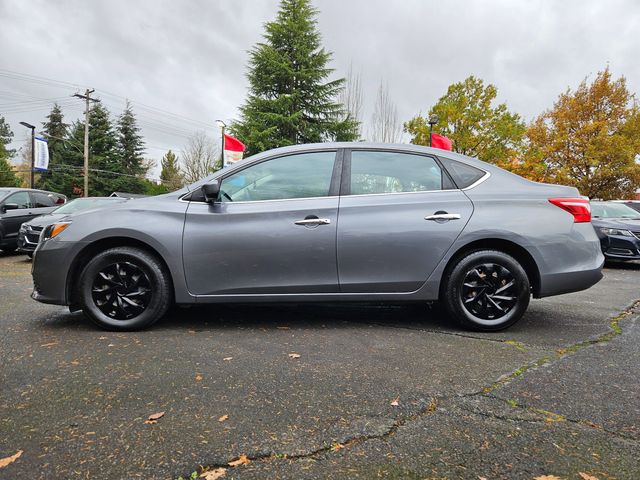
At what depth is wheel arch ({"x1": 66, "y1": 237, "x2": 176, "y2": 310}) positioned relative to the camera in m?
3.54

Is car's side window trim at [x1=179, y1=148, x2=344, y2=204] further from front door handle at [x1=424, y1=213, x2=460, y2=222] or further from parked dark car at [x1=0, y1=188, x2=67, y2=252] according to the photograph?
parked dark car at [x1=0, y1=188, x2=67, y2=252]

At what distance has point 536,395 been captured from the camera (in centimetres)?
235

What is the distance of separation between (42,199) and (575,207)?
12.1 meters

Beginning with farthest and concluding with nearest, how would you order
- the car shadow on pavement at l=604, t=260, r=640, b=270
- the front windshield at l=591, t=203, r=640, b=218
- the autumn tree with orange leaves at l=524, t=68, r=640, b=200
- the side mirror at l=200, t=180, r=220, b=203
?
the autumn tree with orange leaves at l=524, t=68, r=640, b=200 → the front windshield at l=591, t=203, r=640, b=218 → the car shadow on pavement at l=604, t=260, r=640, b=270 → the side mirror at l=200, t=180, r=220, b=203

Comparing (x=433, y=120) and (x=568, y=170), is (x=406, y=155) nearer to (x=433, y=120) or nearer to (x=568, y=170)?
(x=433, y=120)

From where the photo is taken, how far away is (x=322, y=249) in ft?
11.5

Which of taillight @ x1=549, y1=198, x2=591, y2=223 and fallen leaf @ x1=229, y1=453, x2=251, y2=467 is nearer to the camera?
fallen leaf @ x1=229, y1=453, x2=251, y2=467

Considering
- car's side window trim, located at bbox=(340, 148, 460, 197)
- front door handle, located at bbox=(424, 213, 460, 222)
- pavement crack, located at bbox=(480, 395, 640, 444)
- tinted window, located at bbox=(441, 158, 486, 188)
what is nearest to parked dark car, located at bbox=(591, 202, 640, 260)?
tinted window, located at bbox=(441, 158, 486, 188)

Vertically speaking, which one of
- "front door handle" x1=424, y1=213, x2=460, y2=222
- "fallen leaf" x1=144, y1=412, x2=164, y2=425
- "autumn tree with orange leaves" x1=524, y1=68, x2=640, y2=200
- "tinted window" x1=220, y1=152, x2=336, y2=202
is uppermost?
"autumn tree with orange leaves" x1=524, y1=68, x2=640, y2=200

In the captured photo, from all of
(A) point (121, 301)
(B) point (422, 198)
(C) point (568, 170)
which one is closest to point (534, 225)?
(B) point (422, 198)

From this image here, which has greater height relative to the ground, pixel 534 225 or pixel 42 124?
pixel 42 124

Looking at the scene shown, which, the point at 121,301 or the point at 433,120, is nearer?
the point at 121,301

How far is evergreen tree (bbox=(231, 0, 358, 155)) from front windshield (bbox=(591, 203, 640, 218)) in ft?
54.5

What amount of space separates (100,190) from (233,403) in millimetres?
43767
